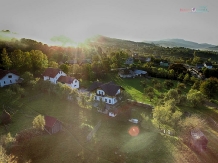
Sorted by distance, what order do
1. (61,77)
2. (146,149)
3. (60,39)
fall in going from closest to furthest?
(146,149), (61,77), (60,39)

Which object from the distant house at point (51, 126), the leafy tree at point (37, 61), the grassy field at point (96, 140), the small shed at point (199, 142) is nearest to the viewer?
the grassy field at point (96, 140)

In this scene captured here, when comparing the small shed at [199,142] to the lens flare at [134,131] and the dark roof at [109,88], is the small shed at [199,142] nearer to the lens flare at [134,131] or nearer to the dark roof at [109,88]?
the lens flare at [134,131]

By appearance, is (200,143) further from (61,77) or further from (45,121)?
(61,77)

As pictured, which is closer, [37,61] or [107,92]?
[107,92]

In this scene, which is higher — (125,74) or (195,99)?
(125,74)

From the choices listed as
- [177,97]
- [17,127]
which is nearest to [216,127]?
[177,97]

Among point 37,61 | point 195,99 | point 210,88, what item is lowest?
point 195,99

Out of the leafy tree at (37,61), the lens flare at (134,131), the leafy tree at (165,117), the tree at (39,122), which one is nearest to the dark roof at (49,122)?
the tree at (39,122)

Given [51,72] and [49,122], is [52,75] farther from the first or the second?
[49,122]

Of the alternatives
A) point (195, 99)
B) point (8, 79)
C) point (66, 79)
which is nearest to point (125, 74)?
point (66, 79)
